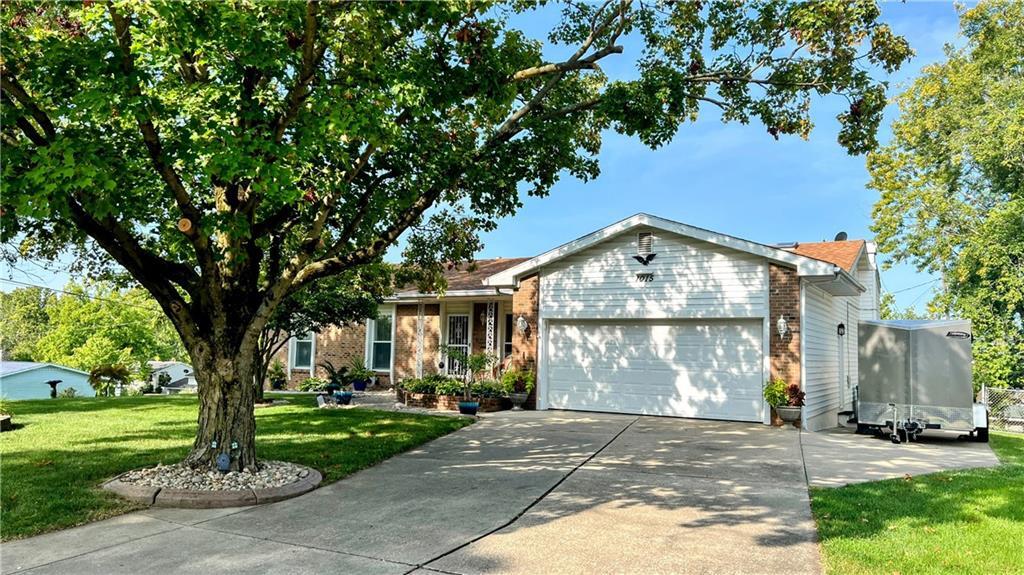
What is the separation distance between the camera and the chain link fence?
717 inches

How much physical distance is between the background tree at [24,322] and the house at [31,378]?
65.9 ft

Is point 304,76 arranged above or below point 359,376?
above

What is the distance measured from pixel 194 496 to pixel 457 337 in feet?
41.2

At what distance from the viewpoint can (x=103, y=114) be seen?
543 cm

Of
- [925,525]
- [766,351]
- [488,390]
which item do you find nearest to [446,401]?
[488,390]

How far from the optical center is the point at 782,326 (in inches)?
473

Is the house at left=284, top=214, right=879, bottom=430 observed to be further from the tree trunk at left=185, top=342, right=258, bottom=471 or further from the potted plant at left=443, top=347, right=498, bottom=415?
the tree trunk at left=185, top=342, right=258, bottom=471

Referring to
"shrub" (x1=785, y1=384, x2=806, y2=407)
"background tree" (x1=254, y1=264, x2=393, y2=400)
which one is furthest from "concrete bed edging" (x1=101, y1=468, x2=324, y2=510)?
"shrub" (x1=785, y1=384, x2=806, y2=407)

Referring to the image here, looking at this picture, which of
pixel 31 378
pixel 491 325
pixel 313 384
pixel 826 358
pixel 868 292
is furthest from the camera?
pixel 31 378

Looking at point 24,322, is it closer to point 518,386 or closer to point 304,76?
point 518,386

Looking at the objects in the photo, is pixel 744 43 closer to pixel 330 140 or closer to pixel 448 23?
pixel 448 23

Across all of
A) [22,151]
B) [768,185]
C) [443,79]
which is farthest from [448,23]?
[768,185]

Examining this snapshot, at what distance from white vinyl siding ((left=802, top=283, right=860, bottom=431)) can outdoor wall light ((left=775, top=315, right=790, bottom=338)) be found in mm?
390

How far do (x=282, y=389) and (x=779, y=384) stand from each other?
16706 millimetres
